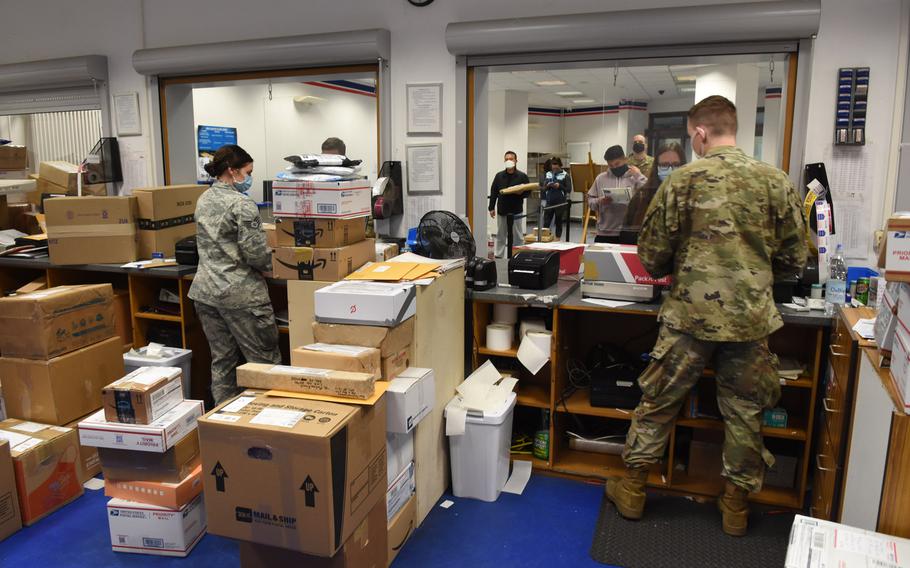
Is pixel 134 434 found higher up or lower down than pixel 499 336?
lower down

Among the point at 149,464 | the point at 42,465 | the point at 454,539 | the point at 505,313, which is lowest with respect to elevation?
the point at 454,539

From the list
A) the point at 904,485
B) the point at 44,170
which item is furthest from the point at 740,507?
the point at 44,170

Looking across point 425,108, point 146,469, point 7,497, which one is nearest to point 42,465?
point 7,497

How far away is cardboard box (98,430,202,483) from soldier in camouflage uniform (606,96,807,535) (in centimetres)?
186

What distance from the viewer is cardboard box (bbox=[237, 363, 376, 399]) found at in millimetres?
2078

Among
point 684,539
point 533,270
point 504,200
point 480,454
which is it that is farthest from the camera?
point 504,200

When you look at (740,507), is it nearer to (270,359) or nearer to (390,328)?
(390,328)

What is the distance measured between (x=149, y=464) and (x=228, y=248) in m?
1.11

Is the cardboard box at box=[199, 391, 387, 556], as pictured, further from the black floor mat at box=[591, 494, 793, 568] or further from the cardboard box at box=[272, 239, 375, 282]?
the black floor mat at box=[591, 494, 793, 568]

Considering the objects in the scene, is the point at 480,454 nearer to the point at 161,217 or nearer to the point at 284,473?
the point at 284,473

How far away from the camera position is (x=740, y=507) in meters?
2.65

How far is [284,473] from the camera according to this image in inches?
73.3

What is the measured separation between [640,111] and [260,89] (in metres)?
5.00

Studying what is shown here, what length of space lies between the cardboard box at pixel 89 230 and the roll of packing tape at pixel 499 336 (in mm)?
2370
